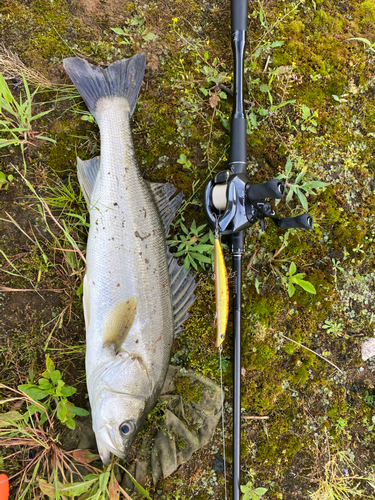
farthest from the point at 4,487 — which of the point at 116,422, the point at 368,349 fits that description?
the point at 368,349

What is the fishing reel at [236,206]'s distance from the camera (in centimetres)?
→ 225

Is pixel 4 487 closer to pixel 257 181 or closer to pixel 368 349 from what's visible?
pixel 257 181

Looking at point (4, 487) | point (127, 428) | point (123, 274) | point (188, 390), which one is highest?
point (123, 274)

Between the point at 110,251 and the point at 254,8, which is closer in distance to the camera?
the point at 110,251

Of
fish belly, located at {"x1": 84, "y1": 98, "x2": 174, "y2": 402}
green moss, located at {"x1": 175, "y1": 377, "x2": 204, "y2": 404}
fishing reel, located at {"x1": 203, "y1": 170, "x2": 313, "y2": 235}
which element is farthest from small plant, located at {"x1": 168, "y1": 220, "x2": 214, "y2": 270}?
green moss, located at {"x1": 175, "y1": 377, "x2": 204, "y2": 404}

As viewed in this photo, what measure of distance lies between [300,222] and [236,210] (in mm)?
499

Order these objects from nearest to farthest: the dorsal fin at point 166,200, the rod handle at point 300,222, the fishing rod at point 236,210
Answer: the rod handle at point 300,222 → the fishing rod at point 236,210 → the dorsal fin at point 166,200

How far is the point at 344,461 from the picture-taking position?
3305 mm

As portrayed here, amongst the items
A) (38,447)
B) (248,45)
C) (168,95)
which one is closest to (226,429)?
(38,447)

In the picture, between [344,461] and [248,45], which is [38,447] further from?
[248,45]

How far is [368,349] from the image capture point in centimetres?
341

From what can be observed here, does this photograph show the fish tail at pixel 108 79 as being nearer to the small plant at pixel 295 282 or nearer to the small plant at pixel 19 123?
the small plant at pixel 19 123

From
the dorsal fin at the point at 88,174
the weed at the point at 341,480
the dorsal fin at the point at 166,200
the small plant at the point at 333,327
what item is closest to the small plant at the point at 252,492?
the weed at the point at 341,480

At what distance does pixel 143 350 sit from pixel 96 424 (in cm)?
65
